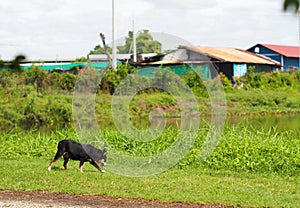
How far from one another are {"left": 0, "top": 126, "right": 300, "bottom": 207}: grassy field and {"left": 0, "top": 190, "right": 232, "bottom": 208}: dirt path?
19 centimetres

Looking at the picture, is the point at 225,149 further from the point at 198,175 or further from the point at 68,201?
the point at 68,201

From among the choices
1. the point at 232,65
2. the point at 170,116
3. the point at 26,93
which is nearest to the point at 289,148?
the point at 170,116

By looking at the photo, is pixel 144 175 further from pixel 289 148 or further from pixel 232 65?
pixel 232 65

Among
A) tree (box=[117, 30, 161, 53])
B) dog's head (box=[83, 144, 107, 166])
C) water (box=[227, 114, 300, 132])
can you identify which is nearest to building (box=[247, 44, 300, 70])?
water (box=[227, 114, 300, 132])

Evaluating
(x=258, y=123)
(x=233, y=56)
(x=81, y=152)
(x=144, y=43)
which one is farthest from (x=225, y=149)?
(x=233, y=56)

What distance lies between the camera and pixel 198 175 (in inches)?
393

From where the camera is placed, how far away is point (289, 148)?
11.4 meters

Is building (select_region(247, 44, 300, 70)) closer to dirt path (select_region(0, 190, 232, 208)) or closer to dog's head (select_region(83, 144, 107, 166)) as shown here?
dog's head (select_region(83, 144, 107, 166))

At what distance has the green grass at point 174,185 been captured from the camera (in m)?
7.67

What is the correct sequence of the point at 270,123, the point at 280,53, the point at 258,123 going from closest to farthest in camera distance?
the point at 258,123 → the point at 270,123 → the point at 280,53

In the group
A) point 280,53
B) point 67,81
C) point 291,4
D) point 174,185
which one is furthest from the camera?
point 280,53

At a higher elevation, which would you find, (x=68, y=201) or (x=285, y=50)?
(x=285, y=50)

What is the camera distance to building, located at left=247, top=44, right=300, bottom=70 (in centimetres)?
4861

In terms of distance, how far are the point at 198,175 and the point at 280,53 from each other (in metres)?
39.9
